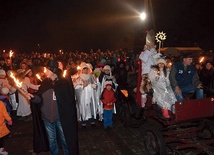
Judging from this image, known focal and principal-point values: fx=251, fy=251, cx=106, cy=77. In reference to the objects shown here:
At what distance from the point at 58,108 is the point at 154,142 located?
2.42m

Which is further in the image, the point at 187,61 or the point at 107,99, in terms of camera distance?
the point at 107,99

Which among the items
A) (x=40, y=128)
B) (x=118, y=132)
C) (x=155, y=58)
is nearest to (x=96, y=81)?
(x=118, y=132)

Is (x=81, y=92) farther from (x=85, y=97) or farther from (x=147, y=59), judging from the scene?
(x=147, y=59)

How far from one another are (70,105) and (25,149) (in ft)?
8.85

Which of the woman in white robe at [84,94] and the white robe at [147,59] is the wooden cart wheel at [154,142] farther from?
the woman in white robe at [84,94]

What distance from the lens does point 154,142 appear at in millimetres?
5879

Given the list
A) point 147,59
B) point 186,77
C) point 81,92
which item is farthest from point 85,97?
point 186,77

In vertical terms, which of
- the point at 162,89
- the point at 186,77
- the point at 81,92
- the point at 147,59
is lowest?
the point at 81,92

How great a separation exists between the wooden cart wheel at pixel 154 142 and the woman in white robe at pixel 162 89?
502 mm

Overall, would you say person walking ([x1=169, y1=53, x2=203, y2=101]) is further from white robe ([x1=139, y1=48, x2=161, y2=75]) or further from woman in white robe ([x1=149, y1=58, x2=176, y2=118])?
white robe ([x1=139, y1=48, x2=161, y2=75])

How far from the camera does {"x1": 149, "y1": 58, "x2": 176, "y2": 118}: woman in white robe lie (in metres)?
6.01

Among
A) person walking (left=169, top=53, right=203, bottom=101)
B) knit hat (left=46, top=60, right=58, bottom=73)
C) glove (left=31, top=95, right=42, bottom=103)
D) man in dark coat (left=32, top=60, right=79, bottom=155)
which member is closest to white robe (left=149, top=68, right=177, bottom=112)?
person walking (left=169, top=53, right=203, bottom=101)

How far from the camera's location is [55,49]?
4075 cm

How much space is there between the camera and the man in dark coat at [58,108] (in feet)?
16.6
